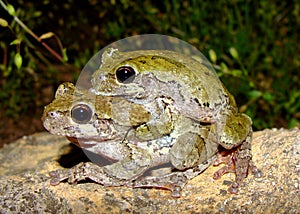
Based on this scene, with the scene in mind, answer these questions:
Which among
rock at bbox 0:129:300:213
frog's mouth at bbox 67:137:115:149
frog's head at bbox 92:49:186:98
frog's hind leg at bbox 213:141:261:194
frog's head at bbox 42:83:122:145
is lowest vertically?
rock at bbox 0:129:300:213

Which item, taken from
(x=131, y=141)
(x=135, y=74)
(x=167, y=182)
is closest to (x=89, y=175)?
(x=131, y=141)

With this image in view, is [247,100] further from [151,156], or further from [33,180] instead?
[33,180]

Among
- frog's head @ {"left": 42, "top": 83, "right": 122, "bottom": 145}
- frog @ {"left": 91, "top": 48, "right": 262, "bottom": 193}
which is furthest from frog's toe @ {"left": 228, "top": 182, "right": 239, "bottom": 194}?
frog's head @ {"left": 42, "top": 83, "right": 122, "bottom": 145}

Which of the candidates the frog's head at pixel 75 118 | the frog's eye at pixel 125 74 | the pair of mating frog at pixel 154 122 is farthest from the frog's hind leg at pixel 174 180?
the frog's eye at pixel 125 74

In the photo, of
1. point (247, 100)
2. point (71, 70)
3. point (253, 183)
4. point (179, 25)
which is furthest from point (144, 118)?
point (71, 70)

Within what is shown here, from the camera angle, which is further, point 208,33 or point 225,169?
point 208,33

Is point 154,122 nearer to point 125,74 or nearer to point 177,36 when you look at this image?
point 125,74

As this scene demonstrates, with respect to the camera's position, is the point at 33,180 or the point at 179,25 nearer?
the point at 33,180

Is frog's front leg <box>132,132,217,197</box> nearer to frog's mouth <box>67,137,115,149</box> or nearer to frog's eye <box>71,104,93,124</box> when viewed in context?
frog's mouth <box>67,137,115,149</box>
